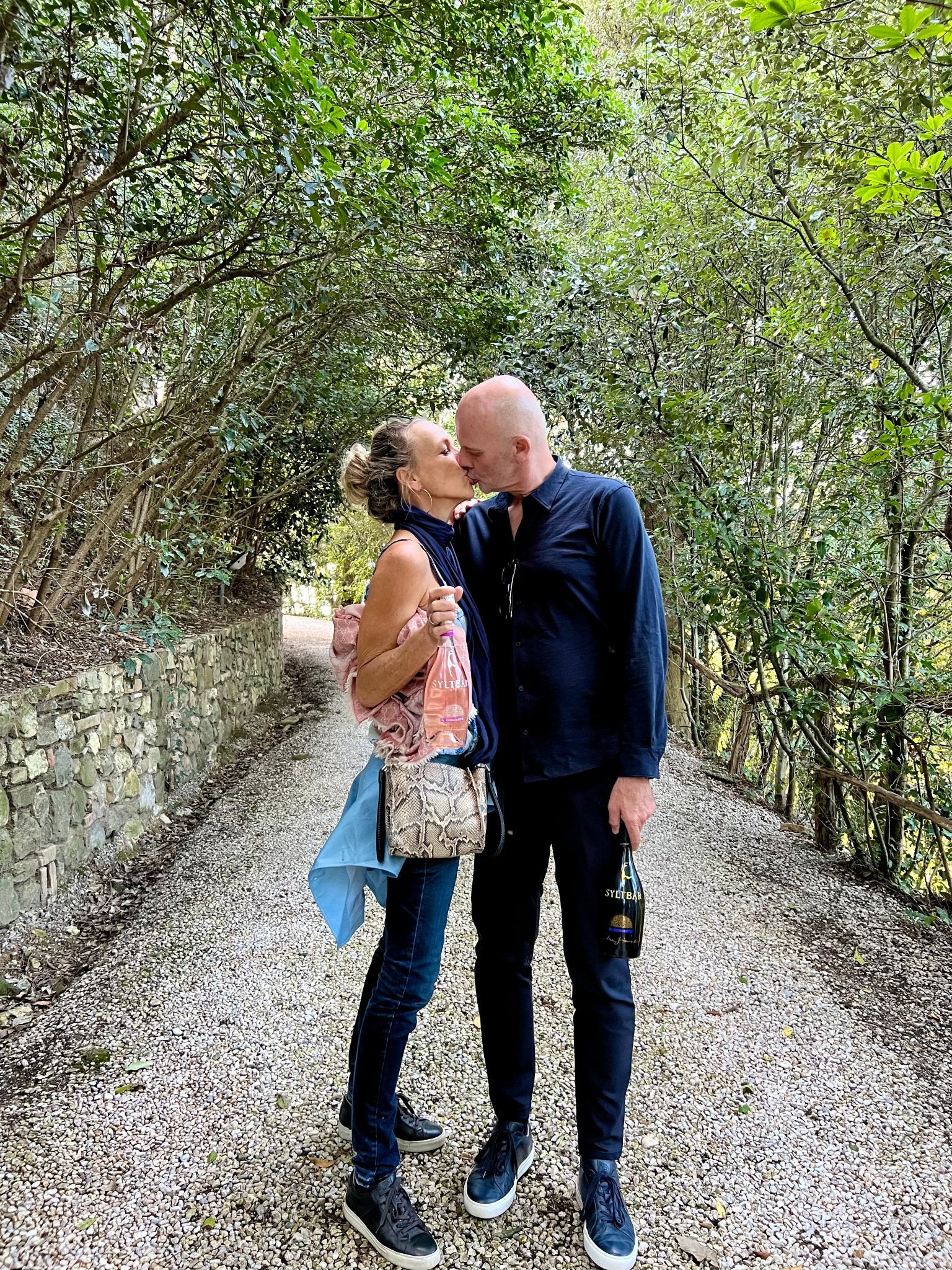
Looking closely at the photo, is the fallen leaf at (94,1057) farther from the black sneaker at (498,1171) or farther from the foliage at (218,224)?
the foliage at (218,224)

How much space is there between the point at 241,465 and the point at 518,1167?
5223 millimetres

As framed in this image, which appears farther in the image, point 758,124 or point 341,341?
point 341,341

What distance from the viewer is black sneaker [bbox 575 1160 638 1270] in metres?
1.62

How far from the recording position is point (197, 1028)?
2.48 metres

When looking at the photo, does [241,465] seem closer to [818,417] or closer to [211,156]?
[211,156]

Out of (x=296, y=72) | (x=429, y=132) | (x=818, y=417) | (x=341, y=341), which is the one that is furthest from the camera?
(x=341, y=341)

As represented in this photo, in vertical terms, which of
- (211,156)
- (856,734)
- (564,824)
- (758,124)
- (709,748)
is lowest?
(709,748)

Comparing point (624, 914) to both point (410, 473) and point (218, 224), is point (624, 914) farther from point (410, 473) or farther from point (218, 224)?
point (218, 224)

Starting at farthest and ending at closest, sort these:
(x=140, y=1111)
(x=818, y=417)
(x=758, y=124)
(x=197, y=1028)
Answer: (x=818, y=417) → (x=758, y=124) → (x=197, y=1028) → (x=140, y=1111)

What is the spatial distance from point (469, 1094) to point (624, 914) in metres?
1.02

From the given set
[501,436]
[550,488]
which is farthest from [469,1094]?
[501,436]

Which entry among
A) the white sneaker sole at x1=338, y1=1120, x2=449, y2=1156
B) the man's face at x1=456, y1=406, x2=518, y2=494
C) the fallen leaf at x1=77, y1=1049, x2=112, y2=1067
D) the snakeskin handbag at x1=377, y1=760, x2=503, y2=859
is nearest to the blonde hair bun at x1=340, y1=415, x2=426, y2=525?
the man's face at x1=456, y1=406, x2=518, y2=494

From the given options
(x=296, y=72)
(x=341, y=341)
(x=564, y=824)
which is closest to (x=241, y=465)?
(x=341, y=341)

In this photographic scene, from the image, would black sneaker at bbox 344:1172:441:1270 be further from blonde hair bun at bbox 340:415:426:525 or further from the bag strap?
blonde hair bun at bbox 340:415:426:525
